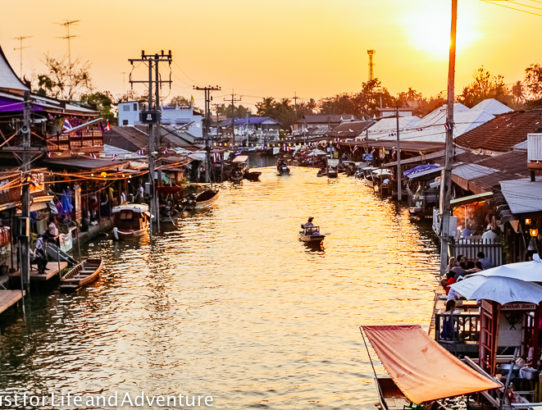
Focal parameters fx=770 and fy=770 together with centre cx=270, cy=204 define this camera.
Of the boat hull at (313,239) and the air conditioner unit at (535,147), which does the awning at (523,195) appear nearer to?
the air conditioner unit at (535,147)

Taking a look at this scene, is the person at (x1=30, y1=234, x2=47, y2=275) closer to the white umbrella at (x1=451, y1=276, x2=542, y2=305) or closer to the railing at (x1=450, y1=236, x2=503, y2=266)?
the railing at (x1=450, y1=236, x2=503, y2=266)

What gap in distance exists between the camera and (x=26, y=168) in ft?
81.6

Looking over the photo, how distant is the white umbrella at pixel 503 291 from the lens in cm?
1330

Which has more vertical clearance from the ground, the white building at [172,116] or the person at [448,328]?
the white building at [172,116]

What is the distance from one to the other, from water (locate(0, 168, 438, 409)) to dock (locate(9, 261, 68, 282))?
0.62 meters

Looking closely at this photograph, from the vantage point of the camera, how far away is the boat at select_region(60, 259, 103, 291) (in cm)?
2667

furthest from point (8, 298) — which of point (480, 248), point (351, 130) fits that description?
point (351, 130)

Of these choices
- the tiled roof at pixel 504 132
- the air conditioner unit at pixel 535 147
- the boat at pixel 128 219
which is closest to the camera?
the air conditioner unit at pixel 535 147

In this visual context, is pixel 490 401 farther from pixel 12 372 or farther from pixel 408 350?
pixel 12 372

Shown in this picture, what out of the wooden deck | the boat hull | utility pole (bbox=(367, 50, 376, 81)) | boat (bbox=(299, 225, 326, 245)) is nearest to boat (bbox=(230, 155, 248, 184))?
boat (bbox=(299, 225, 326, 245))

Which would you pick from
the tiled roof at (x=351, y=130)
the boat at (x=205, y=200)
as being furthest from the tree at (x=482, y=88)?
the boat at (x=205, y=200)

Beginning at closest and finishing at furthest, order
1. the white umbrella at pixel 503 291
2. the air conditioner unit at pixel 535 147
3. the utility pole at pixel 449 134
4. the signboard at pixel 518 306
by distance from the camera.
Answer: the white umbrella at pixel 503 291 < the signboard at pixel 518 306 < the air conditioner unit at pixel 535 147 < the utility pole at pixel 449 134

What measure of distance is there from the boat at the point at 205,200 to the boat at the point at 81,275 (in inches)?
980

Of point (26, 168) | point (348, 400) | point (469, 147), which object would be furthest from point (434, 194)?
point (348, 400)
